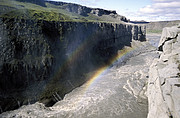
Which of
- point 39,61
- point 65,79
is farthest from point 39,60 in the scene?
point 65,79

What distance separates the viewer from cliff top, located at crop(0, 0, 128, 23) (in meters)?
30.9

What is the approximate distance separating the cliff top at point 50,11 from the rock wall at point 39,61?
2750 mm

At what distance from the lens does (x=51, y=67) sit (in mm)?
30984

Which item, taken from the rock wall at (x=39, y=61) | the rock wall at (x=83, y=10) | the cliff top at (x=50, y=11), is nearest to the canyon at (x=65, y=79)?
the rock wall at (x=39, y=61)

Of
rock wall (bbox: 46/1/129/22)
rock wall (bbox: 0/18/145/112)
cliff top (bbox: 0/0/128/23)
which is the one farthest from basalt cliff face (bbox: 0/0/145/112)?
rock wall (bbox: 46/1/129/22)

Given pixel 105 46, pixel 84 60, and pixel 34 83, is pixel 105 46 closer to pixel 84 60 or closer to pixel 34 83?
pixel 84 60

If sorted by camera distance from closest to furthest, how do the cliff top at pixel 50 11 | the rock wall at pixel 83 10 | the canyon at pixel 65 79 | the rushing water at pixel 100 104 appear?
the canyon at pixel 65 79
the rushing water at pixel 100 104
the cliff top at pixel 50 11
the rock wall at pixel 83 10

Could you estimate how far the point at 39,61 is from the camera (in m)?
28.9

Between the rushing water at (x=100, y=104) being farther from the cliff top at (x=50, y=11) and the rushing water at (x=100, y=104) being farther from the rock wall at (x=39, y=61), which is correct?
the cliff top at (x=50, y=11)

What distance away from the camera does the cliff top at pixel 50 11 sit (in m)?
30.9

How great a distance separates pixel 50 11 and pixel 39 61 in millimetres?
45376

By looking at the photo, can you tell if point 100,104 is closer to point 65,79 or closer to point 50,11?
point 65,79

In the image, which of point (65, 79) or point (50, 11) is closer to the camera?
point (65, 79)

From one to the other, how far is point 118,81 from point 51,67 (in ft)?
54.2
